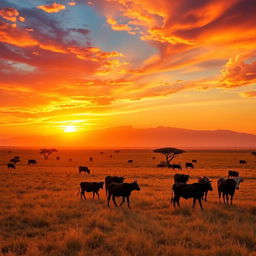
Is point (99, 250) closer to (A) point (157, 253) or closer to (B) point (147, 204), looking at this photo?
(A) point (157, 253)

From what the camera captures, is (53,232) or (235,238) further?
(53,232)

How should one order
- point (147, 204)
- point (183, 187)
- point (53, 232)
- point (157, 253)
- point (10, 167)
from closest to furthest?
point (157, 253) → point (53, 232) → point (183, 187) → point (147, 204) → point (10, 167)

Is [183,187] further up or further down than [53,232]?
further up

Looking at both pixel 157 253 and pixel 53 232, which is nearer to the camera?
pixel 157 253

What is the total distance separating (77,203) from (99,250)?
7.35 meters

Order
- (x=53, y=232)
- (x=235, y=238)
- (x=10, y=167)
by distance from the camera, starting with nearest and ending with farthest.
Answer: (x=235, y=238) < (x=53, y=232) < (x=10, y=167)

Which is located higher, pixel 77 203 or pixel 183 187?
pixel 183 187

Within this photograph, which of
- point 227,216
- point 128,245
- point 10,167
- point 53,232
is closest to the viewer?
point 128,245

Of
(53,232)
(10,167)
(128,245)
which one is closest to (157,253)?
(128,245)

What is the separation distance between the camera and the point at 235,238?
9977 mm

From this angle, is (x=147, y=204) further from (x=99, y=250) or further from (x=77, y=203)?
(x=99, y=250)

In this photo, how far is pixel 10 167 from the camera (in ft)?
160

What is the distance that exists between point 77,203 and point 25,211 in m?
3.06

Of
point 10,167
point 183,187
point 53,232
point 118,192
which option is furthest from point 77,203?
point 10,167
